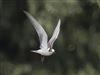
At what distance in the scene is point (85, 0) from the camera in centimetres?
188

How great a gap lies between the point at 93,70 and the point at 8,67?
42 cm

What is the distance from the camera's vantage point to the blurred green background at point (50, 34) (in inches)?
70.2

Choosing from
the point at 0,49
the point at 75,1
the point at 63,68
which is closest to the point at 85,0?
the point at 75,1

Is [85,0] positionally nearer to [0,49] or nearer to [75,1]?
[75,1]

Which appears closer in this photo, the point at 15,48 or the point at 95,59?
the point at 15,48

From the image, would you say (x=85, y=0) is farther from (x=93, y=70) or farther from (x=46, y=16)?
(x=93, y=70)

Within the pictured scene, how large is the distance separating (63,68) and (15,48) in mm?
254

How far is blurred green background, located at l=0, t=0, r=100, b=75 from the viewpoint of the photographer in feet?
5.85

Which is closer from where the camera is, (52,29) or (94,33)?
(52,29)

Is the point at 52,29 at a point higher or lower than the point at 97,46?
higher

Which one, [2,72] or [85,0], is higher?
[85,0]

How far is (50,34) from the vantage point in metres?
1.78

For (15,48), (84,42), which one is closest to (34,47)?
(15,48)

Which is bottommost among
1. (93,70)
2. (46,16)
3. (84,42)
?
(93,70)
